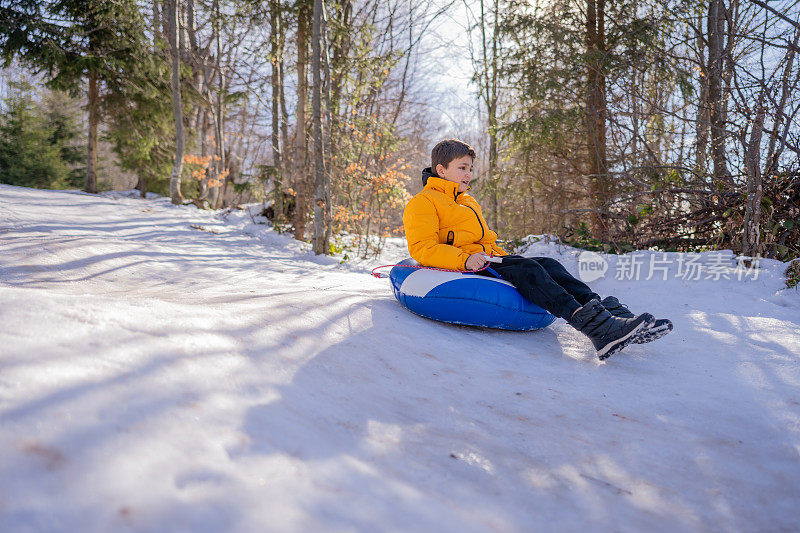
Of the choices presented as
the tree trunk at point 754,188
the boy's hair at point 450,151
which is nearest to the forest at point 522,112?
the tree trunk at point 754,188

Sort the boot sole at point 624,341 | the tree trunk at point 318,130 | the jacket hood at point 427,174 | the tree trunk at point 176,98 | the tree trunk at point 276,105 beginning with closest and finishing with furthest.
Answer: the boot sole at point 624,341, the jacket hood at point 427,174, the tree trunk at point 318,130, the tree trunk at point 276,105, the tree trunk at point 176,98

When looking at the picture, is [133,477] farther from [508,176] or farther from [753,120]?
[508,176]

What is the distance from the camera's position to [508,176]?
8.80 m

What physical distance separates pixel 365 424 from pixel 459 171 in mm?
2070

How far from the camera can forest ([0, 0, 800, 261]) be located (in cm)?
444

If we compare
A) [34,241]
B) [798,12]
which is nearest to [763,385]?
[798,12]

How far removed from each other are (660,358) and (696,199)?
143 inches

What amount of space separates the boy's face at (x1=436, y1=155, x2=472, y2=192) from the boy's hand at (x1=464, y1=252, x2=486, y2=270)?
21.9 inches

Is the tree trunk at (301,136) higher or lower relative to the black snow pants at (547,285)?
higher

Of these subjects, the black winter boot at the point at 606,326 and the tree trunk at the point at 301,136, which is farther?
the tree trunk at the point at 301,136

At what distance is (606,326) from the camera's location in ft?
7.55

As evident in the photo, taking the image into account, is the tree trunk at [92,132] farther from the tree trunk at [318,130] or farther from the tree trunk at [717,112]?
the tree trunk at [717,112]

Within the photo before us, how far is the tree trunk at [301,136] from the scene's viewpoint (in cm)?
814

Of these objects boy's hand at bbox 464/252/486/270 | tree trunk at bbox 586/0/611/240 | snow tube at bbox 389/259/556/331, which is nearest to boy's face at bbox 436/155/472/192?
boy's hand at bbox 464/252/486/270
